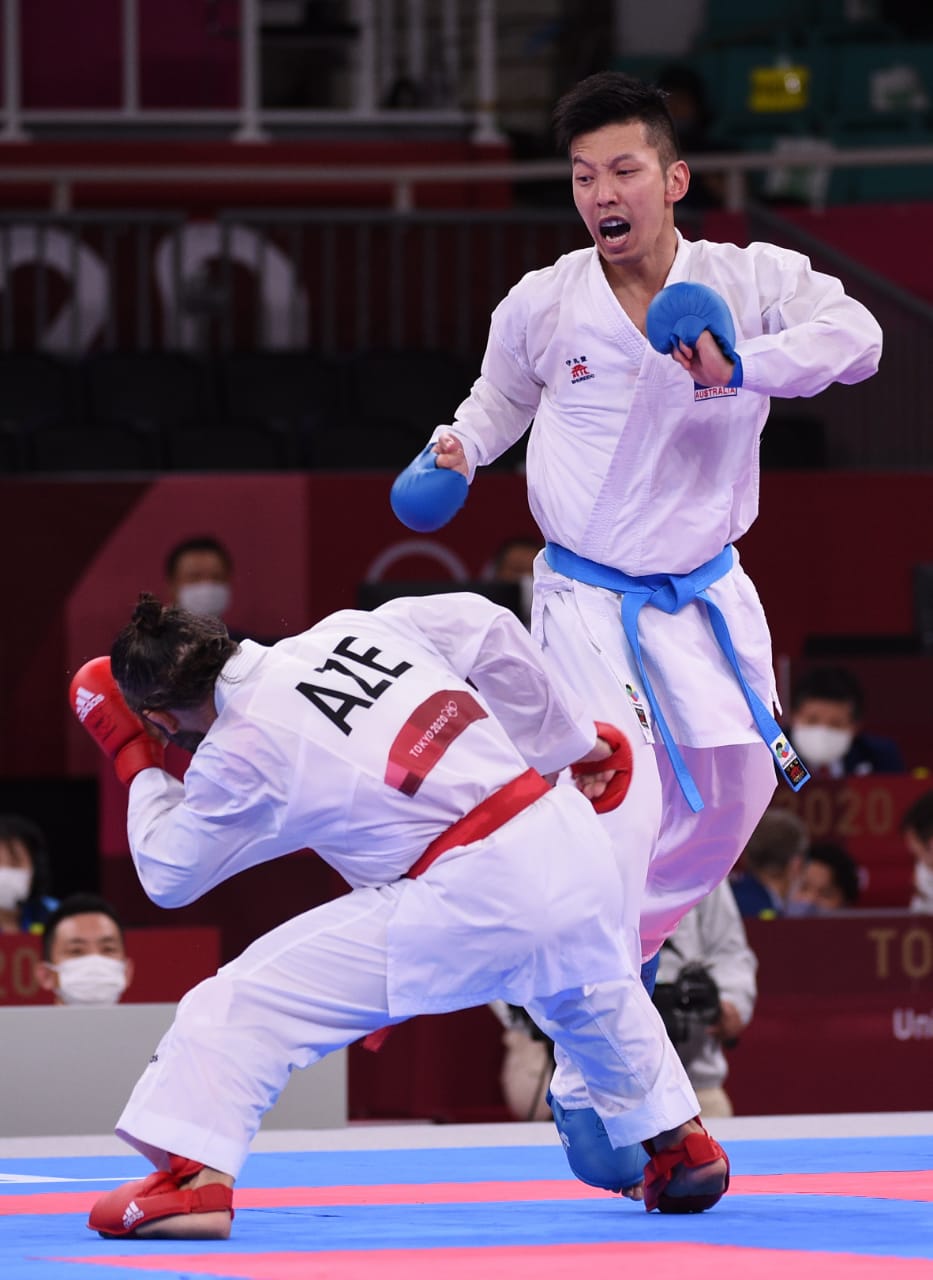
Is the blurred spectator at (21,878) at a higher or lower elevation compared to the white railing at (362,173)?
lower

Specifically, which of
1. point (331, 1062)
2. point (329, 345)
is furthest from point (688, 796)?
point (329, 345)

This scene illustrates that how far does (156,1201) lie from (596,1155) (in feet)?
2.54

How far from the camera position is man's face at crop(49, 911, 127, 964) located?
18.8 feet

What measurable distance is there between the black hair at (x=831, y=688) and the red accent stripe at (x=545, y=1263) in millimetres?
4578

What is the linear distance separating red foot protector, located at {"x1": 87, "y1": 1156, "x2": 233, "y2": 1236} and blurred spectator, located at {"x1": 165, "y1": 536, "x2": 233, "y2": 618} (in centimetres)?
464

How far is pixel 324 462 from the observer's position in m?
8.59

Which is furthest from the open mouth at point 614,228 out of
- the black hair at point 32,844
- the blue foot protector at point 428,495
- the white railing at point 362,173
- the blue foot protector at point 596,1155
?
the white railing at point 362,173

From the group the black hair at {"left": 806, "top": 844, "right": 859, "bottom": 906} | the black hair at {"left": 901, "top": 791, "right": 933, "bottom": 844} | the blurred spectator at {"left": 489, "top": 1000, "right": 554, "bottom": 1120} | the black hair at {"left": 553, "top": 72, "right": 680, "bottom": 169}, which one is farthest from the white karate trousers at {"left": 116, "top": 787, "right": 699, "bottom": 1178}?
the black hair at {"left": 901, "top": 791, "right": 933, "bottom": 844}

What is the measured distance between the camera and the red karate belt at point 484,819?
328 centimetres

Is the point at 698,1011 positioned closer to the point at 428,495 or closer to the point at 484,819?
the point at 428,495

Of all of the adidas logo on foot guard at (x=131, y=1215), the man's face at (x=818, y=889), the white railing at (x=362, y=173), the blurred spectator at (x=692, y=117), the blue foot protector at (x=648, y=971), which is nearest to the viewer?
the adidas logo on foot guard at (x=131, y=1215)

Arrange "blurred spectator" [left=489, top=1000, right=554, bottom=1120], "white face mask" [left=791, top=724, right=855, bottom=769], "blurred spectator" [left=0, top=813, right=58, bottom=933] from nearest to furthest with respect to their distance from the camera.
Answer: "blurred spectator" [left=489, top=1000, right=554, bottom=1120] → "blurred spectator" [left=0, top=813, right=58, bottom=933] → "white face mask" [left=791, top=724, right=855, bottom=769]

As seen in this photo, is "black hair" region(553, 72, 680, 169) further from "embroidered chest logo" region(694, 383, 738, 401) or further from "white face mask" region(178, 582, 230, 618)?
"white face mask" region(178, 582, 230, 618)

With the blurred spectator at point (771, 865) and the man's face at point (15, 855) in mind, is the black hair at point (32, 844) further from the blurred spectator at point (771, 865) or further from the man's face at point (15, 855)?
the blurred spectator at point (771, 865)
